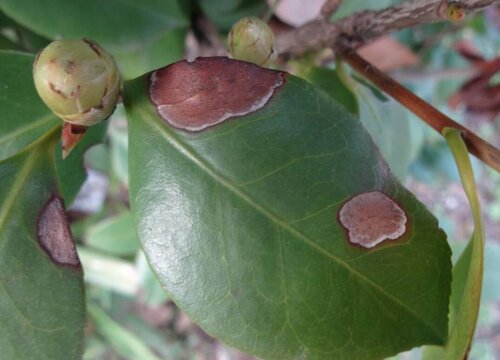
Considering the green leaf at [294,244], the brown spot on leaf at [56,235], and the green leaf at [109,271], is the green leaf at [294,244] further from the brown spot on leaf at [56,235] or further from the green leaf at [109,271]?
the green leaf at [109,271]

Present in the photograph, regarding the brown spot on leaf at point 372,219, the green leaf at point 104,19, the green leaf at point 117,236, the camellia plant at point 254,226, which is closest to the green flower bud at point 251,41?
the camellia plant at point 254,226

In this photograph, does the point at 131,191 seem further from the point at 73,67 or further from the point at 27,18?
the point at 27,18

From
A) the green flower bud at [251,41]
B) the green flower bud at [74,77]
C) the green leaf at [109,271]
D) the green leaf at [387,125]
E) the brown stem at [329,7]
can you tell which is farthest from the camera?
the green leaf at [109,271]

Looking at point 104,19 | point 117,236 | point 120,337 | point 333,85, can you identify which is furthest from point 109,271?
point 333,85

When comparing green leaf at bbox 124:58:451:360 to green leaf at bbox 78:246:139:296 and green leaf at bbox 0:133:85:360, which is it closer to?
green leaf at bbox 0:133:85:360

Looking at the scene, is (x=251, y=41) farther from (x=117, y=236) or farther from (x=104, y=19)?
(x=117, y=236)

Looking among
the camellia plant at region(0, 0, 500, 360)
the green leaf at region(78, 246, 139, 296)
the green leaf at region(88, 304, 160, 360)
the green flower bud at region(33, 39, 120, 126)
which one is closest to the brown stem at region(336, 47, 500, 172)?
the camellia plant at region(0, 0, 500, 360)

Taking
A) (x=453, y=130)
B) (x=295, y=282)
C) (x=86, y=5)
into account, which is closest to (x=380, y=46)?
(x=86, y=5)
